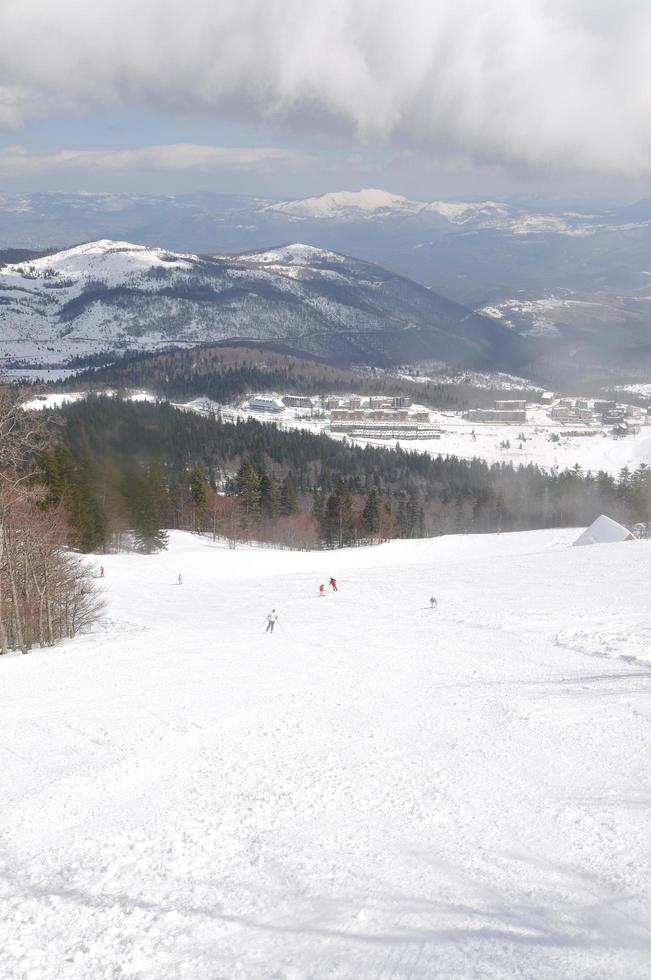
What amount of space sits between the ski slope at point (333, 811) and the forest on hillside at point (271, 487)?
35.6 m

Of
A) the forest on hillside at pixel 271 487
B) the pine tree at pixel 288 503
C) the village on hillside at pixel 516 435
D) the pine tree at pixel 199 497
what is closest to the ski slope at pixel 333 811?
the forest on hillside at pixel 271 487

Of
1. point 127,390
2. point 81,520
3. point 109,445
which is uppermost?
point 127,390

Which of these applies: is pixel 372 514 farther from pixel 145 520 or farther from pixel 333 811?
pixel 333 811

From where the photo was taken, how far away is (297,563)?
5675cm

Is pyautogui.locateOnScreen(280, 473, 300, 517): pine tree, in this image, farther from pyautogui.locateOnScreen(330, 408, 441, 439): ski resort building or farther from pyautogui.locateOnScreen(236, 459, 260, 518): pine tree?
pyautogui.locateOnScreen(330, 408, 441, 439): ski resort building

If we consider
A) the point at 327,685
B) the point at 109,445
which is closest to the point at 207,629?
the point at 327,685

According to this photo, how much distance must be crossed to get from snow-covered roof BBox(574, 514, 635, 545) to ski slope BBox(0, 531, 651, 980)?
34.5 m

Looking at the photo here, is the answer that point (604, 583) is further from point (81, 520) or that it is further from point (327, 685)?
point (81, 520)

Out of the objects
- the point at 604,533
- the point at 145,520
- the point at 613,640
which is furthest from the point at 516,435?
the point at 613,640

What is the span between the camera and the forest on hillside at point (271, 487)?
208 ft

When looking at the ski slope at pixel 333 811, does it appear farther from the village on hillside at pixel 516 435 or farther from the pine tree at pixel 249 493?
the village on hillside at pixel 516 435

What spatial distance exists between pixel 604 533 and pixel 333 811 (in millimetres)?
50400

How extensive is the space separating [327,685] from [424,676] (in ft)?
8.31

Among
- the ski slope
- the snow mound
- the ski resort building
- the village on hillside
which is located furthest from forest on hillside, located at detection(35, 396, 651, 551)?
the snow mound
